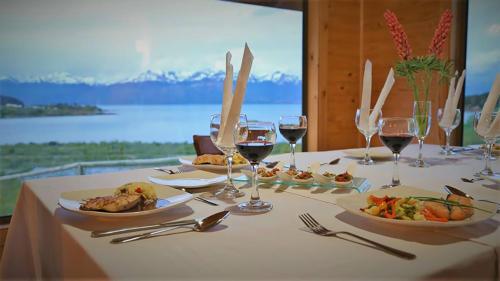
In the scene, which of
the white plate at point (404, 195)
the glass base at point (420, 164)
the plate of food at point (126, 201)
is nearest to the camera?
the white plate at point (404, 195)

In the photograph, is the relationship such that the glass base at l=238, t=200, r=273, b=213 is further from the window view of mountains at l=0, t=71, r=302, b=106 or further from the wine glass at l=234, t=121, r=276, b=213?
the window view of mountains at l=0, t=71, r=302, b=106

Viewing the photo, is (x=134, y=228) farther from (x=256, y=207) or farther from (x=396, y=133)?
(x=396, y=133)

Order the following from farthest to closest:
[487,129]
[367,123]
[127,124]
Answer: [127,124] < [367,123] < [487,129]

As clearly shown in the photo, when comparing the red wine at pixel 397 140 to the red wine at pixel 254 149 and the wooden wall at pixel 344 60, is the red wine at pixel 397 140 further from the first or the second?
the wooden wall at pixel 344 60

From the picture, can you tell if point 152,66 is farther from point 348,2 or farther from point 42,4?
point 348,2

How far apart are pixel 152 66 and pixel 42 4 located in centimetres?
86

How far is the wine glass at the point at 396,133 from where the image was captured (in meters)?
1.15

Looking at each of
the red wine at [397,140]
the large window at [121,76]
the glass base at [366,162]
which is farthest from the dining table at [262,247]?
the large window at [121,76]

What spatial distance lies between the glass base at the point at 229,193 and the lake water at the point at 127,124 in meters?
1.54

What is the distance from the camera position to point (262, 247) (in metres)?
0.69

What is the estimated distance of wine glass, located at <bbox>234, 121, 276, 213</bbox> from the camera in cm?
94

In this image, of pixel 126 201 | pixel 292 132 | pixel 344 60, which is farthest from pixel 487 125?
pixel 344 60

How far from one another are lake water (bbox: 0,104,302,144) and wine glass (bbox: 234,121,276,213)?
1651 mm

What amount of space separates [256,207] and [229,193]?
182mm
